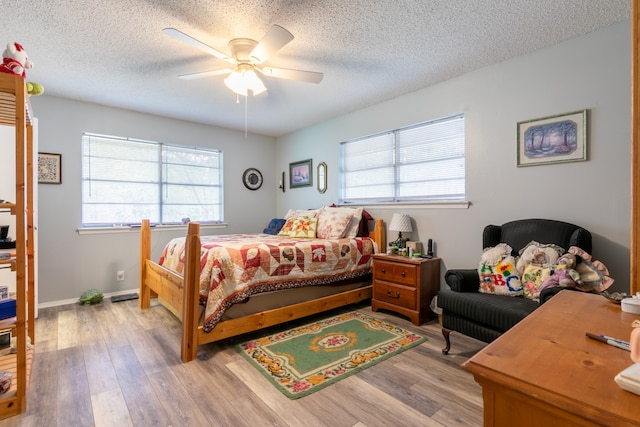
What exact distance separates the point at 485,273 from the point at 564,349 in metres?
1.78

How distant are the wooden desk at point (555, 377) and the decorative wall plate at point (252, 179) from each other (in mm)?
4650

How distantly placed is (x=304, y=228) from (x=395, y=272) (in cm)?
127

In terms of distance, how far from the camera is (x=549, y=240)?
232cm

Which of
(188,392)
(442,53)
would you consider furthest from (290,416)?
(442,53)

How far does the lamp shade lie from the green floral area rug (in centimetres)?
99

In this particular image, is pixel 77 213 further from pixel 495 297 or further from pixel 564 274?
pixel 564 274

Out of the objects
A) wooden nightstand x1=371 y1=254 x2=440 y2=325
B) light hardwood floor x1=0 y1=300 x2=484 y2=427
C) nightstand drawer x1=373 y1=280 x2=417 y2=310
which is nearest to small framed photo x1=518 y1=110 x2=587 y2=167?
wooden nightstand x1=371 y1=254 x2=440 y2=325

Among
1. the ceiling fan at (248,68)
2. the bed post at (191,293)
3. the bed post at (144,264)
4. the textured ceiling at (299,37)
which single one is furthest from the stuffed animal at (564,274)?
the bed post at (144,264)

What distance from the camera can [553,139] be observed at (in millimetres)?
2475

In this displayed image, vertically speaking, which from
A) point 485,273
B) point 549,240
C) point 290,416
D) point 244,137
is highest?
point 244,137

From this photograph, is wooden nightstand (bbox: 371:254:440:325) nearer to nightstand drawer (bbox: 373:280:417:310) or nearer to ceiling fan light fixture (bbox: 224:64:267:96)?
nightstand drawer (bbox: 373:280:417:310)

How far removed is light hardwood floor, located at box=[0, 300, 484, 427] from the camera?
1622mm

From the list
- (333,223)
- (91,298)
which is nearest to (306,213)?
(333,223)

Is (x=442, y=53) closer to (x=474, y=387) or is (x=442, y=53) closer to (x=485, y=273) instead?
(x=485, y=273)
